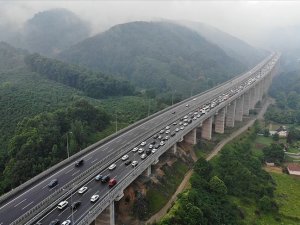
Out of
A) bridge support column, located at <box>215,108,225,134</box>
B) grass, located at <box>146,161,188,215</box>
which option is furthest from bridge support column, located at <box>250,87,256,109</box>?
grass, located at <box>146,161,188,215</box>

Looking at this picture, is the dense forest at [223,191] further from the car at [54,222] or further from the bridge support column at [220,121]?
the bridge support column at [220,121]

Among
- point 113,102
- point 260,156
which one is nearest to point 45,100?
point 113,102

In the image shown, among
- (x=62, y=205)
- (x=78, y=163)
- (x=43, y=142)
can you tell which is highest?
(x=78, y=163)

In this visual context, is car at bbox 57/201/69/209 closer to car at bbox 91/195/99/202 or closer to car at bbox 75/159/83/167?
car at bbox 91/195/99/202

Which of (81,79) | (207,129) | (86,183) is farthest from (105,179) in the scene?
(81,79)

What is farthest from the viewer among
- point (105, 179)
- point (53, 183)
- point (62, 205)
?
point (105, 179)

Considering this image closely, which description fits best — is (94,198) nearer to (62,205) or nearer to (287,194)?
(62,205)
